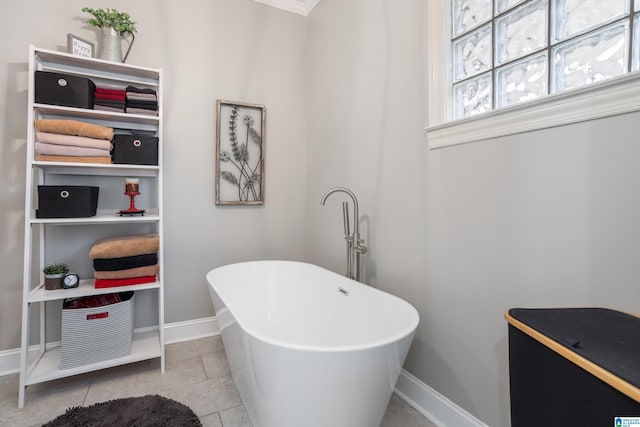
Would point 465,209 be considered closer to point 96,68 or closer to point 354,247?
point 354,247

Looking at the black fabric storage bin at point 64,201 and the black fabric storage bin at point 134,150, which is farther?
the black fabric storage bin at point 134,150

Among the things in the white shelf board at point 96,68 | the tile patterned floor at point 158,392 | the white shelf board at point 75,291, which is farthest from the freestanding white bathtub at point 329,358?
the white shelf board at point 96,68

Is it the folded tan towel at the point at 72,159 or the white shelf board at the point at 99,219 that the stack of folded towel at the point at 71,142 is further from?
the white shelf board at the point at 99,219

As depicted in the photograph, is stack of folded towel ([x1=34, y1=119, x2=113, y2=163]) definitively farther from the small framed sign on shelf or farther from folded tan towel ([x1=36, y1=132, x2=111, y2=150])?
the small framed sign on shelf

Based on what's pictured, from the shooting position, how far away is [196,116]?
258 centimetres

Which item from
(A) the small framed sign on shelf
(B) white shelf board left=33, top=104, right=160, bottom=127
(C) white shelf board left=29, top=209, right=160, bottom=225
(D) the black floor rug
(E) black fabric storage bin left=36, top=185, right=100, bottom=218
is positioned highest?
(A) the small framed sign on shelf

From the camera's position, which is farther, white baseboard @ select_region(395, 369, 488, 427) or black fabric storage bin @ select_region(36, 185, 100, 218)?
black fabric storage bin @ select_region(36, 185, 100, 218)

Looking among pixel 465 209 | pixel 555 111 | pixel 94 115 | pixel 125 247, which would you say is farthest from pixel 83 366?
pixel 555 111

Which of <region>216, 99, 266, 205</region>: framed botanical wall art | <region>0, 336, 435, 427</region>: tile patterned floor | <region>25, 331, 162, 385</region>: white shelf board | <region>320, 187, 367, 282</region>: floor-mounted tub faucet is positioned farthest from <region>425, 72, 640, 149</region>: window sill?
<region>25, 331, 162, 385</region>: white shelf board

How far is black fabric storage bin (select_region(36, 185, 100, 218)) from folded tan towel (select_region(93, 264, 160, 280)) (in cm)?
37

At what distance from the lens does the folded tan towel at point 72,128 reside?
1803 mm

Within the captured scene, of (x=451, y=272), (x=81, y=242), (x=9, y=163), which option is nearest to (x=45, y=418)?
(x=81, y=242)

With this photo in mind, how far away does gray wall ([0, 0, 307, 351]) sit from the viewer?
204cm

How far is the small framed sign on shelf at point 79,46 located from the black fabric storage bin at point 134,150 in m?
0.58
